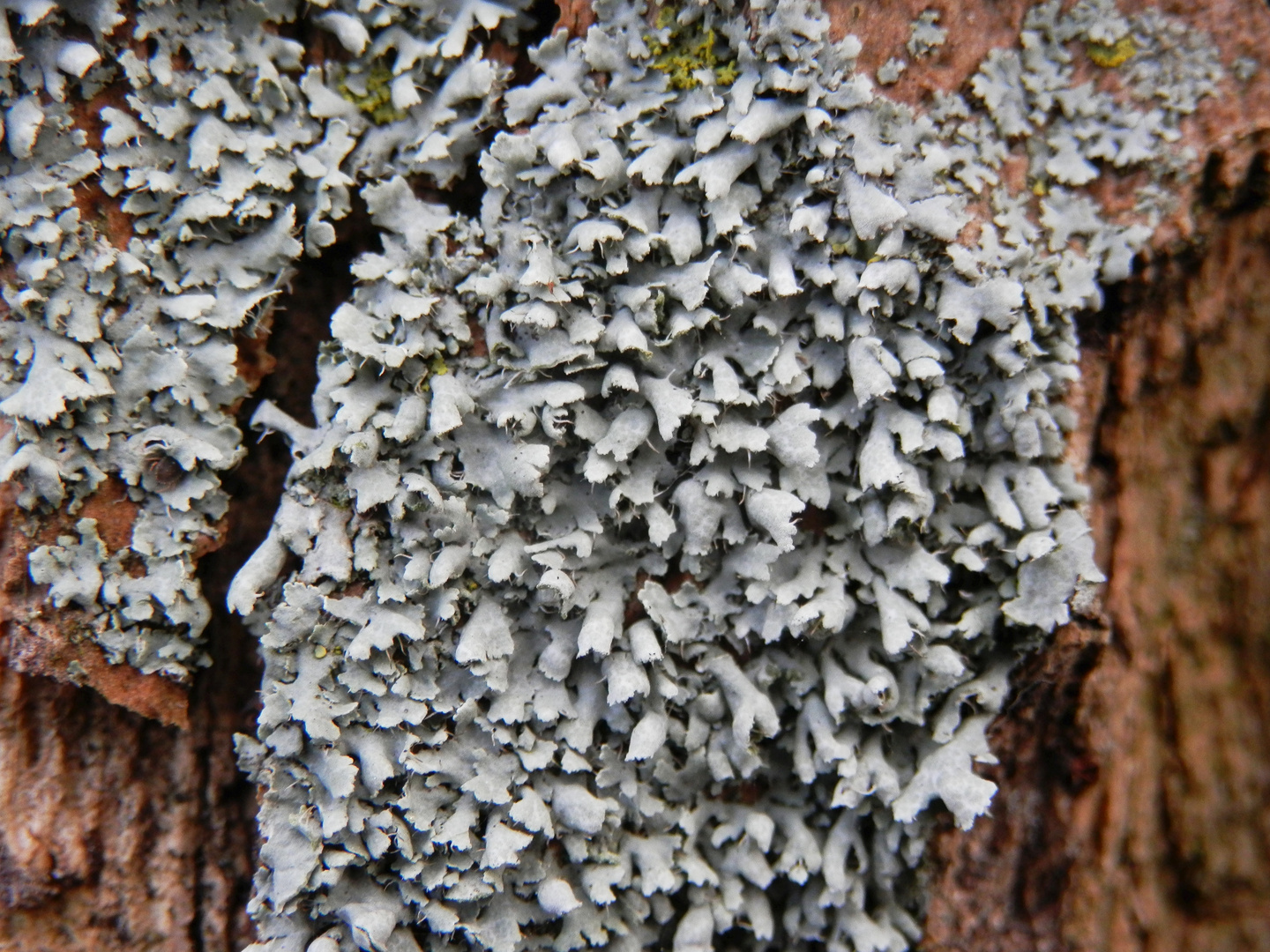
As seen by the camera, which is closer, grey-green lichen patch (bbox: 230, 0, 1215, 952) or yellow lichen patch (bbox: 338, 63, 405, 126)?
grey-green lichen patch (bbox: 230, 0, 1215, 952)

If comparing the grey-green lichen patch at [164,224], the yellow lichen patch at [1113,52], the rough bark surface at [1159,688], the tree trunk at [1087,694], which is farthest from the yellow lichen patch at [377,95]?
the rough bark surface at [1159,688]

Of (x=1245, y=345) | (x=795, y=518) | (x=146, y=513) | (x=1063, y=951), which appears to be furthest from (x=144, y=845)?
(x=1245, y=345)

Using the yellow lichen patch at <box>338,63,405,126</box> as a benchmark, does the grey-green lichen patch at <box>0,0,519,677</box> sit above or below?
below

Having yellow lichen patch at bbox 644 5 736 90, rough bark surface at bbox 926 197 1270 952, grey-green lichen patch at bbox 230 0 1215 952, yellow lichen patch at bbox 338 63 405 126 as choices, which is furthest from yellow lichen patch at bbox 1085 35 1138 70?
yellow lichen patch at bbox 338 63 405 126

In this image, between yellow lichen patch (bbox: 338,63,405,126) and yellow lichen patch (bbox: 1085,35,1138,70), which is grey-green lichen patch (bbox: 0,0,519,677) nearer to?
yellow lichen patch (bbox: 338,63,405,126)

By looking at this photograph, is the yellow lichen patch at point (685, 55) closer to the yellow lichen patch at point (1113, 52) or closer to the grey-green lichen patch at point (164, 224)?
the grey-green lichen patch at point (164, 224)

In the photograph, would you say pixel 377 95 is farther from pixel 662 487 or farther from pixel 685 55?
pixel 662 487

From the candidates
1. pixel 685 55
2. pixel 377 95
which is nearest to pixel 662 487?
pixel 685 55
